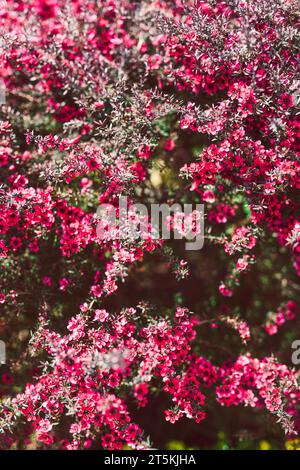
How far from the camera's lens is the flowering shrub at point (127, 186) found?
105 inches

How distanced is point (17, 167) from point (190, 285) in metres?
1.91

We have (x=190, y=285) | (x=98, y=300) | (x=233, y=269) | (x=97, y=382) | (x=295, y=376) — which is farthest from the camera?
(x=190, y=285)

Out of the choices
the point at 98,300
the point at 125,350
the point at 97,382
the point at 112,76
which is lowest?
the point at 97,382

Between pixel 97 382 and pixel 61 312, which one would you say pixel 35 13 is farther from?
pixel 97 382

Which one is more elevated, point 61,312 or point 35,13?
point 35,13

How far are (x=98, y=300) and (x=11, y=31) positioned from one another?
1.98 meters

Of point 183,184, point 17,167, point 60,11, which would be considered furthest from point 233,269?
point 60,11

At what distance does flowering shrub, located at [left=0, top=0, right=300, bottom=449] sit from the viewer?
8.75 feet

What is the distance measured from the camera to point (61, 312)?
3.11 metres

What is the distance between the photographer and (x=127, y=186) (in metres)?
2.76

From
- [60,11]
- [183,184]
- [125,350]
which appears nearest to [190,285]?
[183,184]

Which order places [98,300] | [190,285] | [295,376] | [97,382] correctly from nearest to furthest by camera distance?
[97,382], [98,300], [295,376], [190,285]

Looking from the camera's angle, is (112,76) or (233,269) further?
(233,269)

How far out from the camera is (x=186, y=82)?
2.90 metres
